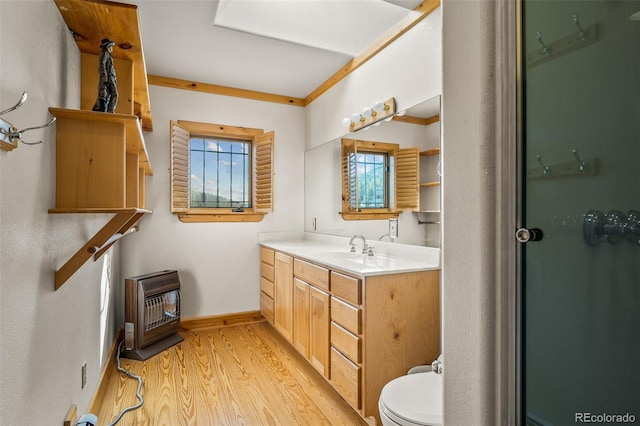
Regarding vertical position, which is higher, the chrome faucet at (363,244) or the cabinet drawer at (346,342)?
the chrome faucet at (363,244)

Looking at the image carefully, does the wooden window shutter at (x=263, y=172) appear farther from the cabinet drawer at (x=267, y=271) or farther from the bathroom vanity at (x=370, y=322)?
the bathroom vanity at (x=370, y=322)

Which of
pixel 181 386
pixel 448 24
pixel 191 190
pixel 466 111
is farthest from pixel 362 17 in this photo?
pixel 181 386

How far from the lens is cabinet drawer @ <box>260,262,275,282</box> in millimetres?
3428

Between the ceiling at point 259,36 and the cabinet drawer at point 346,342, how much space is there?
2084mm

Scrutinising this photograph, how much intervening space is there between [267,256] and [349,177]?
3.85 feet

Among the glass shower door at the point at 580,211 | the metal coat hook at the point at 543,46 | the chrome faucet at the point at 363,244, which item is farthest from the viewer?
the chrome faucet at the point at 363,244

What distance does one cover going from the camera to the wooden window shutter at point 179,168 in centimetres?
343

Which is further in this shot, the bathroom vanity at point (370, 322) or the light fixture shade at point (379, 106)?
the light fixture shade at point (379, 106)

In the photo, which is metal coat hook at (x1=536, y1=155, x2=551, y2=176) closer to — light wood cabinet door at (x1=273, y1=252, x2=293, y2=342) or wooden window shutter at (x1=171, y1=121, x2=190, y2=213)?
light wood cabinet door at (x1=273, y1=252, x2=293, y2=342)

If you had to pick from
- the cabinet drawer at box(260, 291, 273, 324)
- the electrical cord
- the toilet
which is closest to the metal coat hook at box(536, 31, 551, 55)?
the toilet

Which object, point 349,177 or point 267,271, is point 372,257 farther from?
point 267,271

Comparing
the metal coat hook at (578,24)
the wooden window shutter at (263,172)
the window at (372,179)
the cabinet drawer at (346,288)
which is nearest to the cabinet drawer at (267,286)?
the wooden window shutter at (263,172)

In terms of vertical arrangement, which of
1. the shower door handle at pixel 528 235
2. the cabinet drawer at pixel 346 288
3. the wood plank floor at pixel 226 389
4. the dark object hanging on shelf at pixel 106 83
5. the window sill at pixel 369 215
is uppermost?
the dark object hanging on shelf at pixel 106 83

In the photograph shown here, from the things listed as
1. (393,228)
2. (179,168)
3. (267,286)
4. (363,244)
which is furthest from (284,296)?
(179,168)
